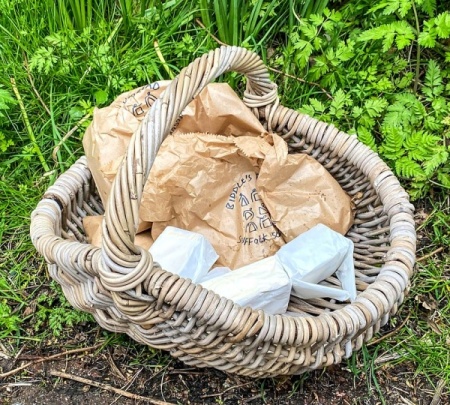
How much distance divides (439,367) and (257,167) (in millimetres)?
669

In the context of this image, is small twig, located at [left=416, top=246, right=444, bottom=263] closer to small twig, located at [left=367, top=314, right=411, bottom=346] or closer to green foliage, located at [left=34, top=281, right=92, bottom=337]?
small twig, located at [left=367, top=314, right=411, bottom=346]

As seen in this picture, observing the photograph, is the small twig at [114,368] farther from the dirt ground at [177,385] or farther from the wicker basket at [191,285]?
the wicker basket at [191,285]

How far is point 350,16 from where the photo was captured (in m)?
1.76

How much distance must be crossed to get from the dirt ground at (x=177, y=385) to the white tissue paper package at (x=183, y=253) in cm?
23

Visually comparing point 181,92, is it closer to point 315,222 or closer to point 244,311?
point 244,311

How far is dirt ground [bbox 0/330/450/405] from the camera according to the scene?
4.11 feet

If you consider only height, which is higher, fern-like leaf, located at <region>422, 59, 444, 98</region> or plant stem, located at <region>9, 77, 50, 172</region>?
fern-like leaf, located at <region>422, 59, 444, 98</region>

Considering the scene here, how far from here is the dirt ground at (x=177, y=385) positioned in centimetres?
125

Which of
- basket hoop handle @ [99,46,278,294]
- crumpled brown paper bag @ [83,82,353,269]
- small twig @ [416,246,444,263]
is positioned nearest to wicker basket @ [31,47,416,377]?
basket hoop handle @ [99,46,278,294]

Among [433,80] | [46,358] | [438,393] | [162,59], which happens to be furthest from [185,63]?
[438,393]

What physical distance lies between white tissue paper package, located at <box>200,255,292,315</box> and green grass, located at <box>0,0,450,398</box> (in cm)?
47

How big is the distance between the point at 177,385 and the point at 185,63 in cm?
101

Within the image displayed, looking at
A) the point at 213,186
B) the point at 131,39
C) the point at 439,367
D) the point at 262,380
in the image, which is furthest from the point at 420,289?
the point at 131,39

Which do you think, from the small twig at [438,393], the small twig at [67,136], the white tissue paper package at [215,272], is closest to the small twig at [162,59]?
the small twig at [67,136]
